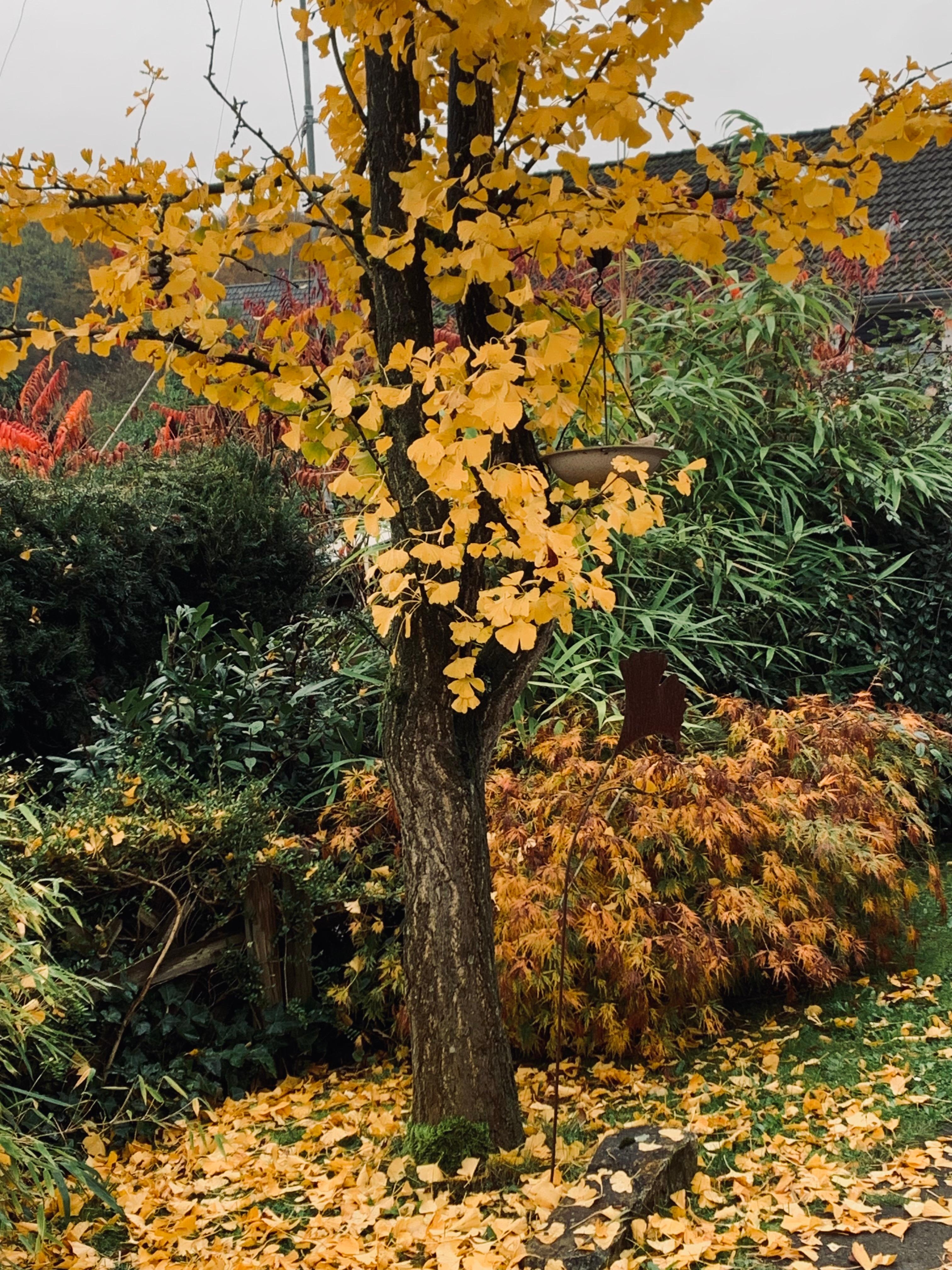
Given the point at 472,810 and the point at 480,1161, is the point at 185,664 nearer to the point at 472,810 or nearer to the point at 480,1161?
the point at 472,810

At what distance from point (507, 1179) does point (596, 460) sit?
1.92 m

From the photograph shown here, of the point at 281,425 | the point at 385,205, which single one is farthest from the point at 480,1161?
the point at 281,425

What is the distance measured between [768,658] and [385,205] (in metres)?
3.05

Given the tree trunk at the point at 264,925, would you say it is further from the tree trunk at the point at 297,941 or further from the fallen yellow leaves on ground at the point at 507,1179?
the fallen yellow leaves on ground at the point at 507,1179

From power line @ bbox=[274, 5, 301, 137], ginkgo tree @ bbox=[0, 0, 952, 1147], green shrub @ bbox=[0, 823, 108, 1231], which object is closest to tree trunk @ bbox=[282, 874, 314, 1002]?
green shrub @ bbox=[0, 823, 108, 1231]

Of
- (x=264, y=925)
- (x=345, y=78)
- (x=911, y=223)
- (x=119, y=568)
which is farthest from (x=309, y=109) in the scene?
(x=911, y=223)

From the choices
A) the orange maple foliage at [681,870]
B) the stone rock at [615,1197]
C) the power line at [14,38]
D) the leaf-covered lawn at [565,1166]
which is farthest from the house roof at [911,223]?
the stone rock at [615,1197]

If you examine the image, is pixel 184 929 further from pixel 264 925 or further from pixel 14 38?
pixel 14 38

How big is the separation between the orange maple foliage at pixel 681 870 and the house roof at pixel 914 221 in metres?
7.55

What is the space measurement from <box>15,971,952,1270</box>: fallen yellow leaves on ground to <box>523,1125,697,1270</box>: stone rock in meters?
0.02

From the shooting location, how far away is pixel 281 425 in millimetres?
7043

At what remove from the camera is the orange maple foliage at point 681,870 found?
11.9 feet

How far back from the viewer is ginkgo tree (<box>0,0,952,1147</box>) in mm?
2541

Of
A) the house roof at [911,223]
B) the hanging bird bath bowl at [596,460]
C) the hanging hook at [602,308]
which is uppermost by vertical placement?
the house roof at [911,223]
